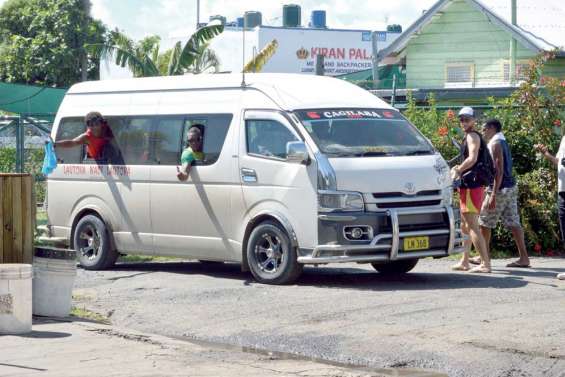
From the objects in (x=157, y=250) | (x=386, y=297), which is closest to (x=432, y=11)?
(x=157, y=250)

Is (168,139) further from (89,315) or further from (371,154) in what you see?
(89,315)

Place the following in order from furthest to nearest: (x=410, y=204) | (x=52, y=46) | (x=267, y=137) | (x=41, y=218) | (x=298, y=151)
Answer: (x=52, y=46)
(x=41, y=218)
(x=267, y=137)
(x=410, y=204)
(x=298, y=151)

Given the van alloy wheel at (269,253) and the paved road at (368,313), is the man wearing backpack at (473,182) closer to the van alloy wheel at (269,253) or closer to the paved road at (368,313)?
the paved road at (368,313)

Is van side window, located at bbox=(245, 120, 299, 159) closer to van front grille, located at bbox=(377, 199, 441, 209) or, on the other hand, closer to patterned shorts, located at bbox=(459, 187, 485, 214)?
van front grille, located at bbox=(377, 199, 441, 209)

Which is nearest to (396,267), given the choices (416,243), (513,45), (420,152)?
(416,243)

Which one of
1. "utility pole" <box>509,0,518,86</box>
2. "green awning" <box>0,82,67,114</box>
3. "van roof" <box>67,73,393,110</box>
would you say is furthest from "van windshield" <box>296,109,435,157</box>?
"utility pole" <box>509,0,518,86</box>

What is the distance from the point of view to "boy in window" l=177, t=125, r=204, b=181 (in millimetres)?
14273

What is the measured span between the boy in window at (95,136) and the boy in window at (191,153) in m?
1.55

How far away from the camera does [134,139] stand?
15.2 m

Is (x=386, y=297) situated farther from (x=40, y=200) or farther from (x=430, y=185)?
(x=40, y=200)

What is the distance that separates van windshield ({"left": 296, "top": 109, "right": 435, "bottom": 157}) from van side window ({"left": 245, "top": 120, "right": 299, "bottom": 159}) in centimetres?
28

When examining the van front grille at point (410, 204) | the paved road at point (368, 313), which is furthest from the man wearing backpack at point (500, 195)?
the van front grille at point (410, 204)

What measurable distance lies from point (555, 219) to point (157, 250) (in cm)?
554

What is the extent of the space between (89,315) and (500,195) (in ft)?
17.9
